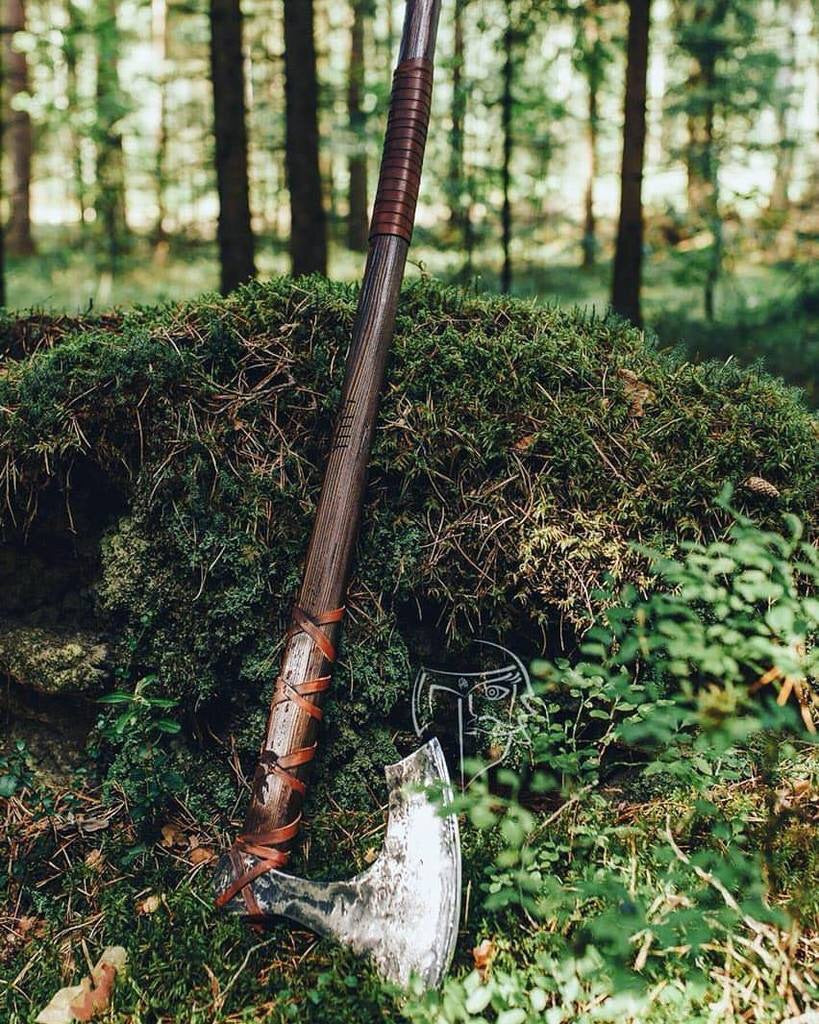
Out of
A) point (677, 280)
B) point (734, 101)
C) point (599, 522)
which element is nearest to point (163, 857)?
point (599, 522)

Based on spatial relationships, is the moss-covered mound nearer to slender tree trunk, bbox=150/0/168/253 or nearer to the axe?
the axe

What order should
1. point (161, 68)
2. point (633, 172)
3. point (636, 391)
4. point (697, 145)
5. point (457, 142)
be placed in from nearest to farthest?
point (636, 391)
point (633, 172)
point (457, 142)
point (697, 145)
point (161, 68)

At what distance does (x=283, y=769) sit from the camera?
2.70 m

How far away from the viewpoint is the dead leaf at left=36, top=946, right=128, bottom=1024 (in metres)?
2.34

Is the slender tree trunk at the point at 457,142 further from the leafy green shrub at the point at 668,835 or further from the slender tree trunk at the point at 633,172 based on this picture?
the leafy green shrub at the point at 668,835

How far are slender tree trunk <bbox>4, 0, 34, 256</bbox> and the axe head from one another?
48.5ft

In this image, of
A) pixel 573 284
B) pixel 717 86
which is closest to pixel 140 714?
pixel 717 86

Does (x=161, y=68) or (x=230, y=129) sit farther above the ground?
(x=161, y=68)

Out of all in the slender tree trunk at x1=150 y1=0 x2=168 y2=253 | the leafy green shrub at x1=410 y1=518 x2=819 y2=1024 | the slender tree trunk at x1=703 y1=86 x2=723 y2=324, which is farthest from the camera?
the slender tree trunk at x1=150 y1=0 x2=168 y2=253

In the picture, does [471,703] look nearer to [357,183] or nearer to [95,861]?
[95,861]

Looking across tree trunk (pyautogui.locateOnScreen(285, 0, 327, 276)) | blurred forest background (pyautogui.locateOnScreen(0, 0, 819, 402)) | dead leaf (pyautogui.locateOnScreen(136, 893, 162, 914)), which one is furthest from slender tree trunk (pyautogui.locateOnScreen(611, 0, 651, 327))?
dead leaf (pyautogui.locateOnScreen(136, 893, 162, 914))

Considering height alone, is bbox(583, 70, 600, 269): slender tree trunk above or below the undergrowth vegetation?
above

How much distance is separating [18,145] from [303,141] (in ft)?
45.6

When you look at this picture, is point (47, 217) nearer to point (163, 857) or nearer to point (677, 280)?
point (677, 280)
